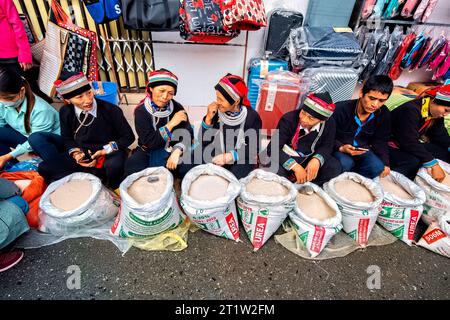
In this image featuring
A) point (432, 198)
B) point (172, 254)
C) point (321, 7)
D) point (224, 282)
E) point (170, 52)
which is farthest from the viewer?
point (170, 52)

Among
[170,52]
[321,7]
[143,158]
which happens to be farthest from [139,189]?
[321,7]

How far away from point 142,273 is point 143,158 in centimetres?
81

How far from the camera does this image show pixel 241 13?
213 cm

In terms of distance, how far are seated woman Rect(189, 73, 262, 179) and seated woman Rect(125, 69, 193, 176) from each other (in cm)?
16

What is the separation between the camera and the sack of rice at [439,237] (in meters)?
1.57

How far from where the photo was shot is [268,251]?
1.59m

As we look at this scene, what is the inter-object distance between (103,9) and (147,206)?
188 cm

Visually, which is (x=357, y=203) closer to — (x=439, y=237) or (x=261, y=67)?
(x=439, y=237)

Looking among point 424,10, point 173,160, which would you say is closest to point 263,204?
point 173,160

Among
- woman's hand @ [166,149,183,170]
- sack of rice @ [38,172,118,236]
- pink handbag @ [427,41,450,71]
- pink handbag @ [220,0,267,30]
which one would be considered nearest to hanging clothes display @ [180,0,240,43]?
pink handbag @ [220,0,267,30]

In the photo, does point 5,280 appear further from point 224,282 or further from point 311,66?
point 311,66

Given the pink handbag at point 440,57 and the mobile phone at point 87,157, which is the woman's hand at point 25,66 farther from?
the pink handbag at point 440,57

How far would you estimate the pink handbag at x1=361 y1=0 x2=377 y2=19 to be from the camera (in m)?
2.58

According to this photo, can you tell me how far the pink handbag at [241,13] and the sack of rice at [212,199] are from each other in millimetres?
1386
